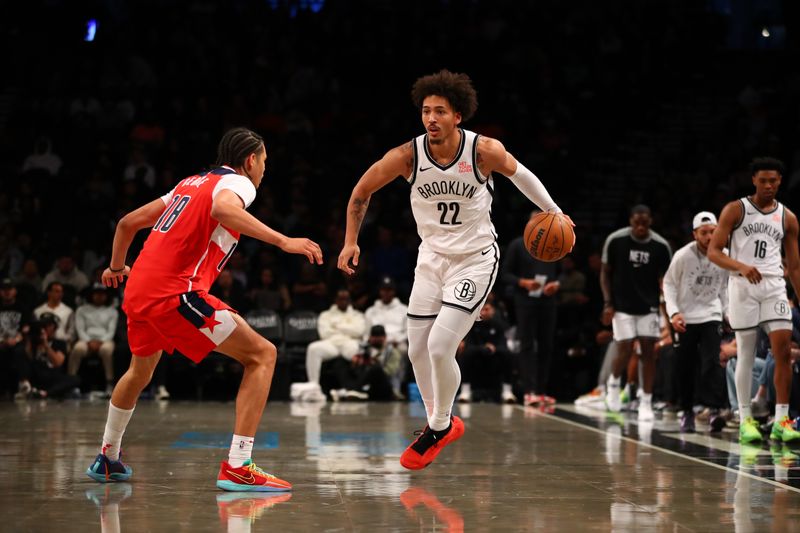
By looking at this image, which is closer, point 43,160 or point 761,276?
point 761,276

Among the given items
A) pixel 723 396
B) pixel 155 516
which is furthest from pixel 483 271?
pixel 723 396

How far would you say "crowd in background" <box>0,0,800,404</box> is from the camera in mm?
14164

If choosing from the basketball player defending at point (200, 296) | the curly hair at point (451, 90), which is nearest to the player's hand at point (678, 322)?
the curly hair at point (451, 90)

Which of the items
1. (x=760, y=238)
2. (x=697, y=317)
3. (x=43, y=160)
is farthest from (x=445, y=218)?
(x=43, y=160)

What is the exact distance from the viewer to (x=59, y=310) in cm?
1331

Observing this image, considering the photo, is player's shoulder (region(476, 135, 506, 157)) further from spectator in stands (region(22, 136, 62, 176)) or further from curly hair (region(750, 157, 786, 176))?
spectator in stands (region(22, 136, 62, 176))

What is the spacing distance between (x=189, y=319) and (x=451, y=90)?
1923mm

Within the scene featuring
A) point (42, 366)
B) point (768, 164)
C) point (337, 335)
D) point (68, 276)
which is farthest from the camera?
point (68, 276)

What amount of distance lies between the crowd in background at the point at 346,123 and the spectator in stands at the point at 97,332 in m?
0.03

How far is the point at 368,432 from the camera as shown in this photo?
8867mm

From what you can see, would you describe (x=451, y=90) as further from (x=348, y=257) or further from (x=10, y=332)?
(x=10, y=332)

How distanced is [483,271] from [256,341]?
1419mm

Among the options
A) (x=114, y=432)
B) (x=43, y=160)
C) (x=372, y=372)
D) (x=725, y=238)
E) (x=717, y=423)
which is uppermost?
(x=43, y=160)

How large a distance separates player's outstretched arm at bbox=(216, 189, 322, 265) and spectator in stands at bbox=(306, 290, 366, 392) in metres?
8.04
